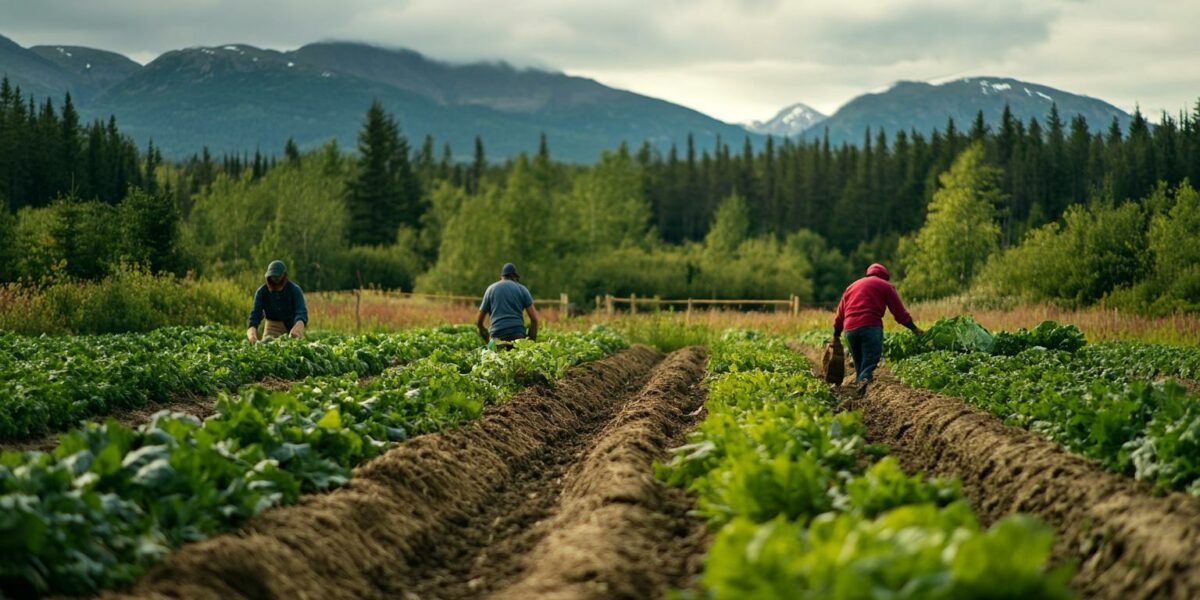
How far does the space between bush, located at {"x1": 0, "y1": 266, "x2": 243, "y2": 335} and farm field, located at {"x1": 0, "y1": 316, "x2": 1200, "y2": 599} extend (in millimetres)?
12165

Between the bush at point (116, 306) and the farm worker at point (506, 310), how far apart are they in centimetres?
1318

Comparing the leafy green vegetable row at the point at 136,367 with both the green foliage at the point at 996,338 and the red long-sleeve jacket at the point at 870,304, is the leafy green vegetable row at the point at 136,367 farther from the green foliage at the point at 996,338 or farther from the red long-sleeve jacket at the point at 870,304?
the green foliage at the point at 996,338

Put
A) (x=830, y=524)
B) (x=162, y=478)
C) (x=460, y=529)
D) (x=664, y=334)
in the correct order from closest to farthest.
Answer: (x=830, y=524)
(x=162, y=478)
(x=460, y=529)
(x=664, y=334)

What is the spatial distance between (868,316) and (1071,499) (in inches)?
294

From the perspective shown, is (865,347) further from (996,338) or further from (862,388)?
(996,338)

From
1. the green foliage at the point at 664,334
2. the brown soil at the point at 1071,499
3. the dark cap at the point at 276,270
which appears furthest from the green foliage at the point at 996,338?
the dark cap at the point at 276,270

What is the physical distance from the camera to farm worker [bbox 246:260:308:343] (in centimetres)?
1469

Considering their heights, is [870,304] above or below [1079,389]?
above

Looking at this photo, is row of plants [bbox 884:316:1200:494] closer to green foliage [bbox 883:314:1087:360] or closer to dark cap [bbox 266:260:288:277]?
green foliage [bbox 883:314:1087:360]

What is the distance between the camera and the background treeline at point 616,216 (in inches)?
1564

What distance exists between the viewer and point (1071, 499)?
23.0 feet

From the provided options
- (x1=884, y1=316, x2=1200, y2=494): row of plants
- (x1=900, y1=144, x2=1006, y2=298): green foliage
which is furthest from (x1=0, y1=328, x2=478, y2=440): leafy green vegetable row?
(x1=900, y1=144, x2=1006, y2=298): green foliage

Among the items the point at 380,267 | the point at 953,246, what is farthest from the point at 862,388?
the point at 380,267

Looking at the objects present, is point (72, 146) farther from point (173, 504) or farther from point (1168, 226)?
point (173, 504)
